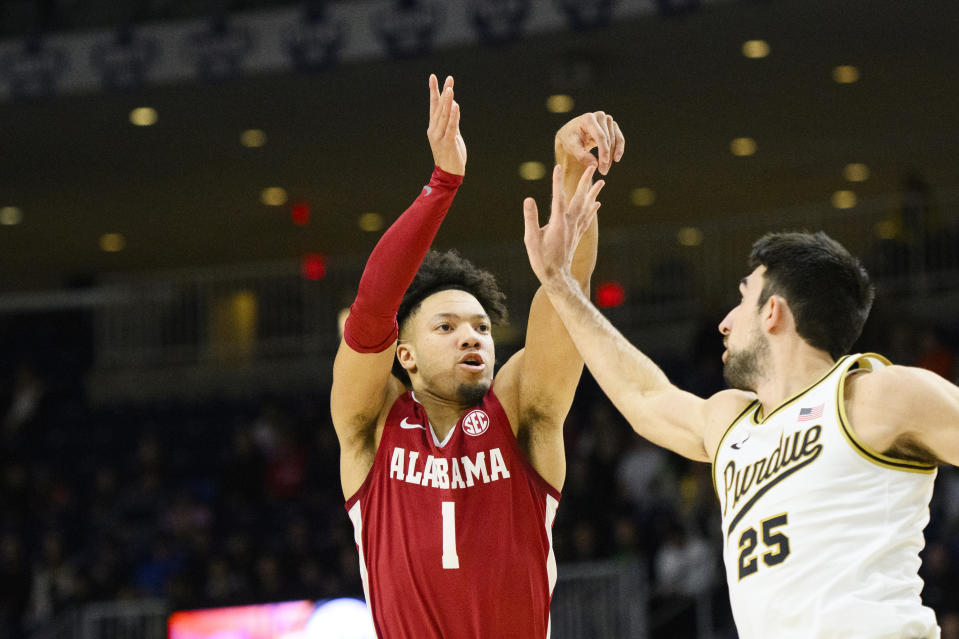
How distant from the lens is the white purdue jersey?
120 inches

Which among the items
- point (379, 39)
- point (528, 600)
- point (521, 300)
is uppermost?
point (379, 39)

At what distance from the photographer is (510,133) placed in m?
14.3

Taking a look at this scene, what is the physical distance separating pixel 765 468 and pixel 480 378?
103 cm

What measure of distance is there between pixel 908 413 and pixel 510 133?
1151 centimetres

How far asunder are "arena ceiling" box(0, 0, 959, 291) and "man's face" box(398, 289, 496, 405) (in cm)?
736

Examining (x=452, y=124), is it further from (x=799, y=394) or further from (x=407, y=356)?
(x=799, y=394)

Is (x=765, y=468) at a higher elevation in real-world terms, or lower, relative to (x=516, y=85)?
lower

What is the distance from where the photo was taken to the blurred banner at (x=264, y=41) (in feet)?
36.1

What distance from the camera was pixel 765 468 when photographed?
131 inches

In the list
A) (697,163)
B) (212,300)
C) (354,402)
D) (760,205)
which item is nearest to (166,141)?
(212,300)

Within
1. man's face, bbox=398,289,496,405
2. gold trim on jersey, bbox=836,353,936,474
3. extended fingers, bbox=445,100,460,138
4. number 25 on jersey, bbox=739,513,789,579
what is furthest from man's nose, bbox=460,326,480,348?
gold trim on jersey, bbox=836,353,936,474

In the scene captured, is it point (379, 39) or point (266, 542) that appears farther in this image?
point (266, 542)

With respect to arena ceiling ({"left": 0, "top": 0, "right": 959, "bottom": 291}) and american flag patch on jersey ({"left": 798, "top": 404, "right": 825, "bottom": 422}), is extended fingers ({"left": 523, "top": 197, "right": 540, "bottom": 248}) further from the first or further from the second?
arena ceiling ({"left": 0, "top": 0, "right": 959, "bottom": 291})

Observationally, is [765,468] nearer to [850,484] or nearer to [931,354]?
[850,484]
